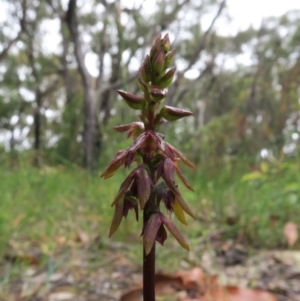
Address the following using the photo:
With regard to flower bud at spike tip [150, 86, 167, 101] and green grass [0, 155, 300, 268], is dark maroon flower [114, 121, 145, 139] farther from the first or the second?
green grass [0, 155, 300, 268]

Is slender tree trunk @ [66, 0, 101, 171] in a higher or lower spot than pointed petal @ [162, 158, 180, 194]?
higher

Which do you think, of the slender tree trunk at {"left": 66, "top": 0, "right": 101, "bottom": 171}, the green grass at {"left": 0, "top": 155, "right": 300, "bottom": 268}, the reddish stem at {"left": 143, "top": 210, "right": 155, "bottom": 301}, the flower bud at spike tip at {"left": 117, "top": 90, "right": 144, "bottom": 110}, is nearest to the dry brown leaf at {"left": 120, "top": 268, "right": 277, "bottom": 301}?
the green grass at {"left": 0, "top": 155, "right": 300, "bottom": 268}

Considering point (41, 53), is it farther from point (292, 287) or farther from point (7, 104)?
point (292, 287)

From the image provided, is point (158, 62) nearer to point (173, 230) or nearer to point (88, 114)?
point (173, 230)

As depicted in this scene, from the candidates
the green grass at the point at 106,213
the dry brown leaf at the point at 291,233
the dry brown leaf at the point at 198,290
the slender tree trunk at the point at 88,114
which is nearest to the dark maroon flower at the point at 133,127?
the dry brown leaf at the point at 198,290

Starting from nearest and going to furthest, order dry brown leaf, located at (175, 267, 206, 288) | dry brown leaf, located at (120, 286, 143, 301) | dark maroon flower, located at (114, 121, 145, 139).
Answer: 1. dark maroon flower, located at (114, 121, 145, 139)
2. dry brown leaf, located at (120, 286, 143, 301)
3. dry brown leaf, located at (175, 267, 206, 288)

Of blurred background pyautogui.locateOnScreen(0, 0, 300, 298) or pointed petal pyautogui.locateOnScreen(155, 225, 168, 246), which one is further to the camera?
blurred background pyautogui.locateOnScreen(0, 0, 300, 298)

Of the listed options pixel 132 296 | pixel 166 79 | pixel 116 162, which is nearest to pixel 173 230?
pixel 116 162

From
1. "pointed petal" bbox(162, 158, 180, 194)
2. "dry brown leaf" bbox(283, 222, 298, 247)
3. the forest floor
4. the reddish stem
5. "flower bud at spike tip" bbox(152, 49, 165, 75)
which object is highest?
"flower bud at spike tip" bbox(152, 49, 165, 75)
